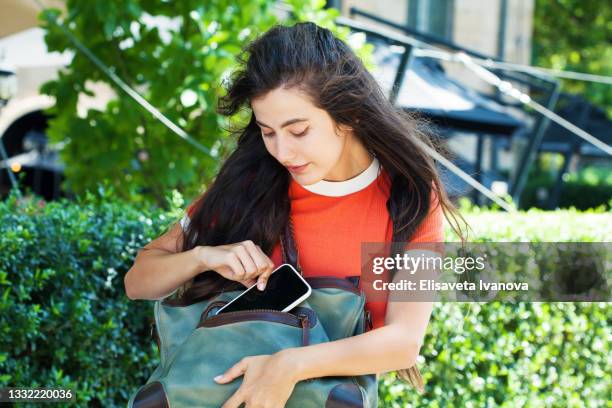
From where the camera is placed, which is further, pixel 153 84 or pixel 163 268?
pixel 153 84

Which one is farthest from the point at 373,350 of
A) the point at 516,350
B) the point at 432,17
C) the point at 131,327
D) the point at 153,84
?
the point at 432,17

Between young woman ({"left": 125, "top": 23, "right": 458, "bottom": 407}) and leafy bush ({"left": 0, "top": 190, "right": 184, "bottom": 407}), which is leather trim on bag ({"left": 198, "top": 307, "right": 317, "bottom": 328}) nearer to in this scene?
young woman ({"left": 125, "top": 23, "right": 458, "bottom": 407})

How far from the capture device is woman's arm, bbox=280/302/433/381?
1.64 meters

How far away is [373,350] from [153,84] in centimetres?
297

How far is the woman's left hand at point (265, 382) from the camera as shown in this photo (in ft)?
5.30

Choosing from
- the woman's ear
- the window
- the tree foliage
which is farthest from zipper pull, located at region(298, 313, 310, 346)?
the window

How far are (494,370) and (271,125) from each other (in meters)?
2.33

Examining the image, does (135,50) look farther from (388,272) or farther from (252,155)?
(388,272)

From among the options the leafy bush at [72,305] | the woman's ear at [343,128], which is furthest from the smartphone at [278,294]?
the leafy bush at [72,305]

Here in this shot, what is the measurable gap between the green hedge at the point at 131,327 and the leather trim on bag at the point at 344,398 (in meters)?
1.37

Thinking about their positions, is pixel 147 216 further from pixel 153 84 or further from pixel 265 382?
pixel 265 382

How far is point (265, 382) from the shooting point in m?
1.61

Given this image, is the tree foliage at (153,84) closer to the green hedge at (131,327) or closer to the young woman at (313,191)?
the green hedge at (131,327)

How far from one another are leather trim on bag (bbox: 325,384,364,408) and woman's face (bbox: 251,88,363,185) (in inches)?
19.0
